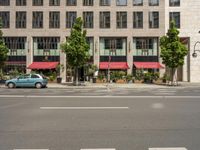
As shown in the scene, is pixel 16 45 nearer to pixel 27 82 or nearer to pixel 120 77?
pixel 120 77

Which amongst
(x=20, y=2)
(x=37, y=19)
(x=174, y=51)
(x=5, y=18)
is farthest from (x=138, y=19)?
(x=5, y=18)

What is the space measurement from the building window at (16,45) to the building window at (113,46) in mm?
12084

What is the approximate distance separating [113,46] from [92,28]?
14.0 ft

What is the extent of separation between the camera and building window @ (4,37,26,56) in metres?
53.6

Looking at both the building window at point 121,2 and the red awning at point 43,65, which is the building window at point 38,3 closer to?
the red awning at point 43,65

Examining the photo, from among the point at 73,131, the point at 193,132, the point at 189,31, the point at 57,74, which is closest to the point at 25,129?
the point at 73,131

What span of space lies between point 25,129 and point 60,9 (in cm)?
4577

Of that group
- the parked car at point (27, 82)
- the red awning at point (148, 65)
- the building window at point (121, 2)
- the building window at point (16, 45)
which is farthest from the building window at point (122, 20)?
the parked car at point (27, 82)

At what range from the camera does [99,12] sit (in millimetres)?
53594

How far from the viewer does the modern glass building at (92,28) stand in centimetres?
5344

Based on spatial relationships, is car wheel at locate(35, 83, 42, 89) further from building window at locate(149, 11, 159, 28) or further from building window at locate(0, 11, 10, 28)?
building window at locate(149, 11, 159, 28)

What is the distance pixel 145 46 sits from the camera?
53.9m

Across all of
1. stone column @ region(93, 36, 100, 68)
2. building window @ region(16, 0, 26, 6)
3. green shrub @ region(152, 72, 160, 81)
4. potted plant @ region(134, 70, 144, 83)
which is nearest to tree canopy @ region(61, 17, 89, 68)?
potted plant @ region(134, 70, 144, 83)

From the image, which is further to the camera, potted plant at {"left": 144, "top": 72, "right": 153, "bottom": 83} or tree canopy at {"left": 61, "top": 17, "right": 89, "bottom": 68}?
potted plant at {"left": 144, "top": 72, "right": 153, "bottom": 83}
